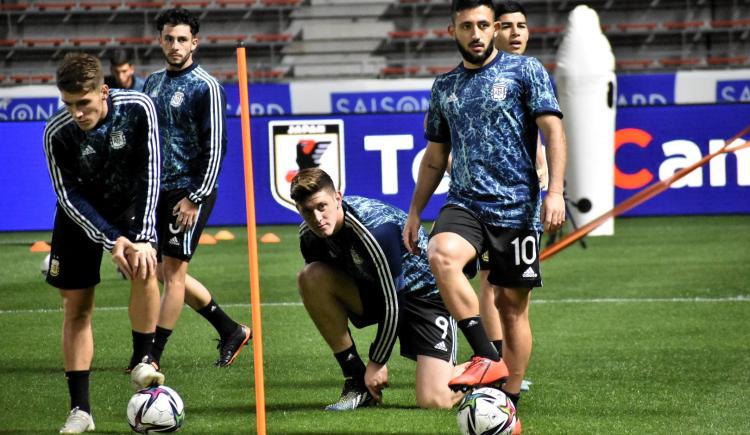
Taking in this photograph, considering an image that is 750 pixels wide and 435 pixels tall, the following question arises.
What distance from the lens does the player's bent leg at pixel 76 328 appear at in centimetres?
551

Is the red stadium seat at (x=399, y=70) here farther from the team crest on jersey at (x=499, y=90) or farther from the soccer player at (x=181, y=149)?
the team crest on jersey at (x=499, y=90)

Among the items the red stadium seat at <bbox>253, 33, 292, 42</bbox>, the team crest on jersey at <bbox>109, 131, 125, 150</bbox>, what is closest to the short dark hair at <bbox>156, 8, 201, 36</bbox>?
the team crest on jersey at <bbox>109, 131, 125, 150</bbox>

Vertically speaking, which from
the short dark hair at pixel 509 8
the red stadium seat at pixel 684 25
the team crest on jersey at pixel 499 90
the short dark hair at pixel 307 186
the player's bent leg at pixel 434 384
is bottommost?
the player's bent leg at pixel 434 384

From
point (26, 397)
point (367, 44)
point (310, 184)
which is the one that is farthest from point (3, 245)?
point (367, 44)

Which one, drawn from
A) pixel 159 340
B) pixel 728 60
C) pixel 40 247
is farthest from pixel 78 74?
pixel 728 60

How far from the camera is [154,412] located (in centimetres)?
506

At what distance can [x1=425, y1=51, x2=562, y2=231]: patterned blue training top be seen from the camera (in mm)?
5355

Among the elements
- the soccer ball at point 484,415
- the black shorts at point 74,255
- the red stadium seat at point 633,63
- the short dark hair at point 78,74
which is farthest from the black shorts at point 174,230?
the red stadium seat at point 633,63

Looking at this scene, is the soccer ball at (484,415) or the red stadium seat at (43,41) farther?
the red stadium seat at (43,41)

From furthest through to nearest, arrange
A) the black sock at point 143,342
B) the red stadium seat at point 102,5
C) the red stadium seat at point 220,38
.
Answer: the red stadium seat at point 102,5 → the red stadium seat at point 220,38 → the black sock at point 143,342

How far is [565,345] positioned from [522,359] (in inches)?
93.1

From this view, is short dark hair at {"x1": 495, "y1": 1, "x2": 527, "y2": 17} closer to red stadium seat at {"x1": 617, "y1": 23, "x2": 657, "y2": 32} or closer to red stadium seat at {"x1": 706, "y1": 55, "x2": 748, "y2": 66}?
red stadium seat at {"x1": 706, "y1": 55, "x2": 748, "y2": 66}

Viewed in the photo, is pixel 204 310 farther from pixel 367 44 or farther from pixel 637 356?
pixel 367 44

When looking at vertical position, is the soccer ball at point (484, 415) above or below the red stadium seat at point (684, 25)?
below
